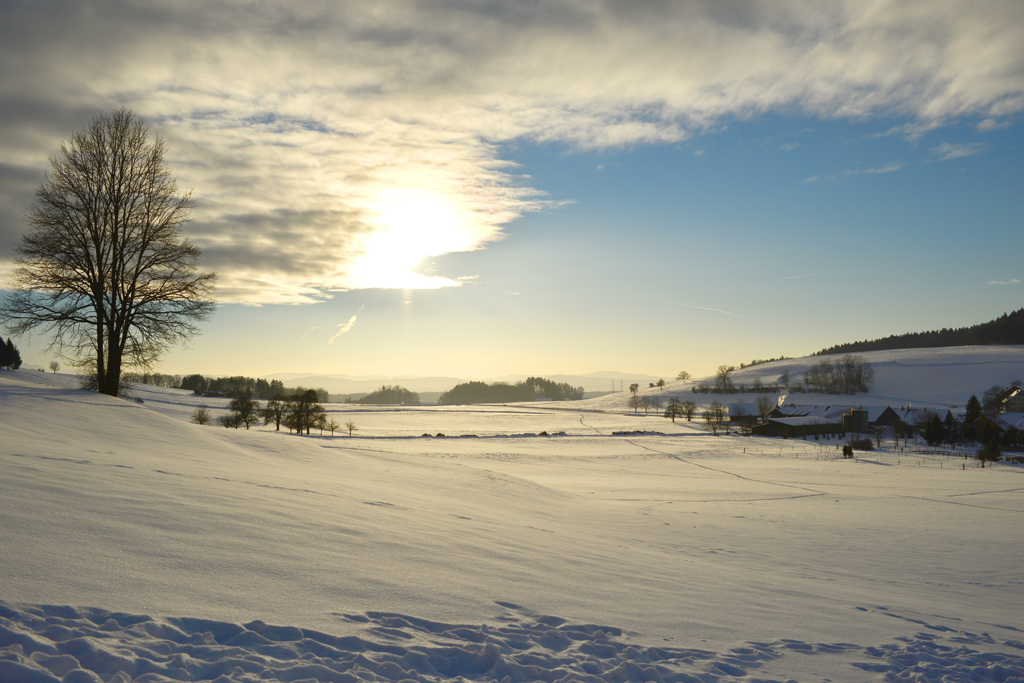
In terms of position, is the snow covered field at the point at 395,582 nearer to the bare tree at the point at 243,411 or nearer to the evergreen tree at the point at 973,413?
the bare tree at the point at 243,411

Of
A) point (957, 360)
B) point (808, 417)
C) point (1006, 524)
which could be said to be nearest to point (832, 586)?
point (1006, 524)

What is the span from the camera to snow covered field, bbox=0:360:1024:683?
4.41 metres

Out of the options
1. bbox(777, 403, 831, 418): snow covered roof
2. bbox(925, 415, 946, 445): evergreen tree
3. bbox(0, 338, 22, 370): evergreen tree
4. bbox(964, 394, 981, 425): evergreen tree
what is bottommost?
bbox(925, 415, 946, 445): evergreen tree

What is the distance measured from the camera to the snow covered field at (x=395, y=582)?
441 centimetres

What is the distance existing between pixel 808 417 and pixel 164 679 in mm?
103447

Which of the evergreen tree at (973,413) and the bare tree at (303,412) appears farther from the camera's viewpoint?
the evergreen tree at (973,413)

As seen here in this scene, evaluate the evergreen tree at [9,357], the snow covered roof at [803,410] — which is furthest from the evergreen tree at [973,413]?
the evergreen tree at [9,357]

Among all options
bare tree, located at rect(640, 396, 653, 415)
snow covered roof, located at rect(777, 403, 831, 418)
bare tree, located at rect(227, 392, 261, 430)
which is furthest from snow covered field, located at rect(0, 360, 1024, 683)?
bare tree, located at rect(640, 396, 653, 415)

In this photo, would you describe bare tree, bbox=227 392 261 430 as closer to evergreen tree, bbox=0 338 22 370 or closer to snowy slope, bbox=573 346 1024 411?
evergreen tree, bbox=0 338 22 370

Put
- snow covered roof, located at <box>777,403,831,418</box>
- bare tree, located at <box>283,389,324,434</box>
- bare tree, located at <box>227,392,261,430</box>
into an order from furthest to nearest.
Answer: snow covered roof, located at <box>777,403,831,418</box>
bare tree, located at <box>283,389,324,434</box>
bare tree, located at <box>227,392,261,430</box>

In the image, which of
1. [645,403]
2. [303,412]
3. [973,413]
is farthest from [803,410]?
[303,412]

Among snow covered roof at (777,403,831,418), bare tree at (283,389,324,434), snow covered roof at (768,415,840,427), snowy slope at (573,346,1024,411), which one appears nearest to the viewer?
bare tree at (283,389,324,434)

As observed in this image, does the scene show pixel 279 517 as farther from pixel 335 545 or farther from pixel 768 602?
pixel 768 602

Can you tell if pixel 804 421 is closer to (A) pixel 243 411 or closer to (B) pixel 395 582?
(A) pixel 243 411
